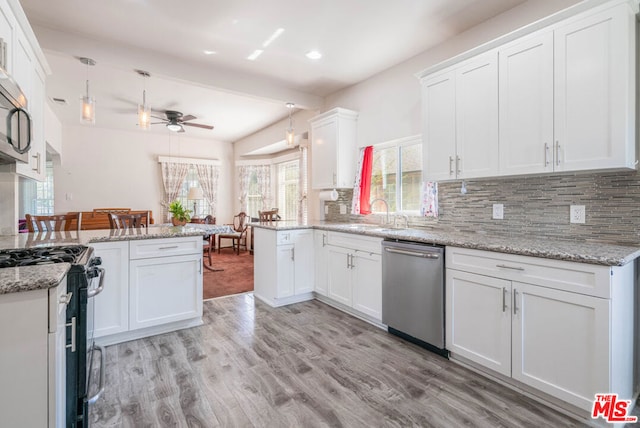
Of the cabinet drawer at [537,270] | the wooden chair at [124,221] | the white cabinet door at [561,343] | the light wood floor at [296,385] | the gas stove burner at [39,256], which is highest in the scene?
the wooden chair at [124,221]

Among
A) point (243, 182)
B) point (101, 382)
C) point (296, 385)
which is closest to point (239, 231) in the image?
point (243, 182)

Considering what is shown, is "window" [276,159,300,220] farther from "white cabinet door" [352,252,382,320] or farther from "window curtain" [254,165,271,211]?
"white cabinet door" [352,252,382,320]

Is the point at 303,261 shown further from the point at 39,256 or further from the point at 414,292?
the point at 39,256

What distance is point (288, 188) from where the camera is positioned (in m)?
7.07

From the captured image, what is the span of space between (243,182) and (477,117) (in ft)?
20.4

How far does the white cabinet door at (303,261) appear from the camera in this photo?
3.61 m

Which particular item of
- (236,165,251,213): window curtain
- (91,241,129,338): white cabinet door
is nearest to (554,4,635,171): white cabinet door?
(91,241,129,338): white cabinet door

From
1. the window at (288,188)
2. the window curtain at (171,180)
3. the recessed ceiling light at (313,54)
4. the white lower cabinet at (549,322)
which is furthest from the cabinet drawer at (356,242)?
the window curtain at (171,180)

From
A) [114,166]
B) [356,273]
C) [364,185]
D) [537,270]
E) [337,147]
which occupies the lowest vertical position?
[356,273]

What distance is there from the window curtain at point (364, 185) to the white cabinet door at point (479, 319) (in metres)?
1.64

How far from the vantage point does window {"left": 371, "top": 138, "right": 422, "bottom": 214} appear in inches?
132

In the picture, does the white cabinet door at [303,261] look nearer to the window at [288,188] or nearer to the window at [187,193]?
the window at [288,188]

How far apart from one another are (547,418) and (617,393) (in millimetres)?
359

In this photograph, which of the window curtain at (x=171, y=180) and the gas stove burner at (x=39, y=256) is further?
the window curtain at (x=171, y=180)
